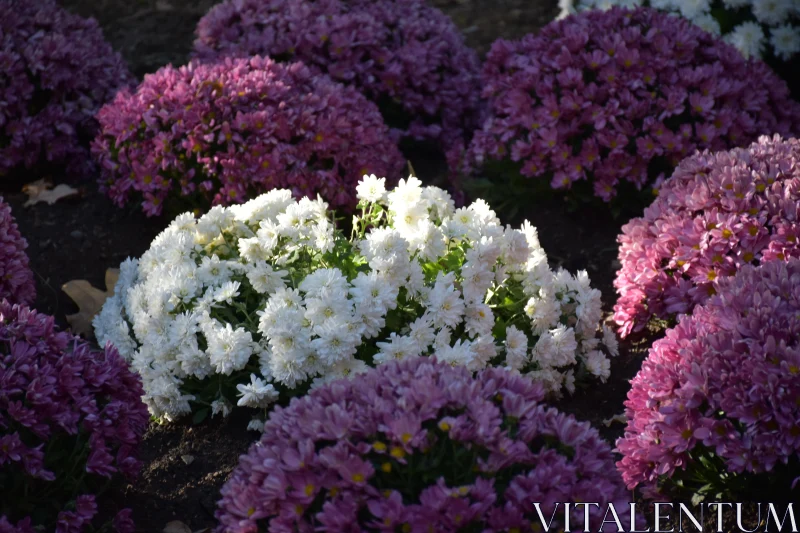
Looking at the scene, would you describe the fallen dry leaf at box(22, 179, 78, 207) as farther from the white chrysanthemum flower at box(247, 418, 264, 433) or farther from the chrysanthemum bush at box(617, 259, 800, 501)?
the chrysanthemum bush at box(617, 259, 800, 501)

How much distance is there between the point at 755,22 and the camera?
591 centimetres

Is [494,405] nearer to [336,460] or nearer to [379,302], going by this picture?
[336,460]

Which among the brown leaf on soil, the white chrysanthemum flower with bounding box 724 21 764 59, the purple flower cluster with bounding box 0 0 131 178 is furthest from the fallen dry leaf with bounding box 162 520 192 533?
the white chrysanthemum flower with bounding box 724 21 764 59

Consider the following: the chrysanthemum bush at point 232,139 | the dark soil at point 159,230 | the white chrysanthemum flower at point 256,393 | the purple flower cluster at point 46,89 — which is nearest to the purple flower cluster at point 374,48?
the dark soil at point 159,230

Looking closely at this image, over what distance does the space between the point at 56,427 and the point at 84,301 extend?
181cm

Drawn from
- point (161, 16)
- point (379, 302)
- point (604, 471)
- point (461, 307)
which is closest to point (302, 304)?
point (379, 302)

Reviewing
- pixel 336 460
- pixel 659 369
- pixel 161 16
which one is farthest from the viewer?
pixel 161 16

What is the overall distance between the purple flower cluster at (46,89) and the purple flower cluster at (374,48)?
721mm

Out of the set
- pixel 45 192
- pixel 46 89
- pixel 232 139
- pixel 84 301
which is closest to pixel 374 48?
pixel 232 139

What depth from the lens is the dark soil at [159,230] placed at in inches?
120

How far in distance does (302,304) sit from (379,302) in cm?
28

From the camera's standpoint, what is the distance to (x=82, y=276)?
15.0ft

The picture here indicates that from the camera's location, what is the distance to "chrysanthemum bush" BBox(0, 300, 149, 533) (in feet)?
8.04

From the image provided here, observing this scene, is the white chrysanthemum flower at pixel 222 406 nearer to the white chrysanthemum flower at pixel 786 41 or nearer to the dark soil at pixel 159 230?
the dark soil at pixel 159 230
